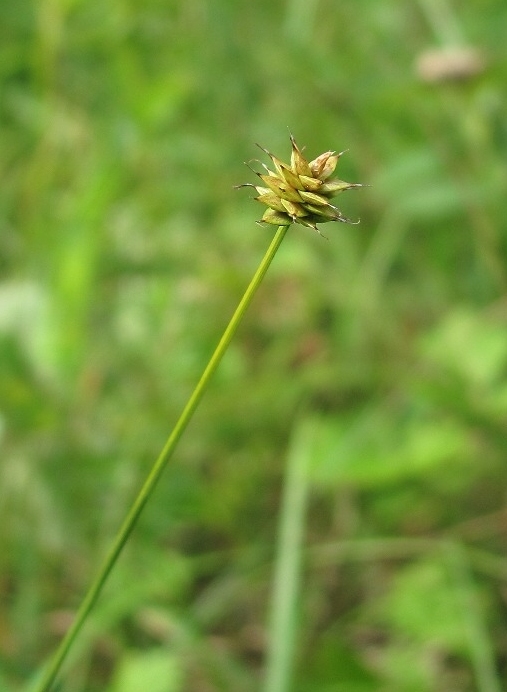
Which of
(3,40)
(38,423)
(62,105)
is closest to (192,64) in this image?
(62,105)

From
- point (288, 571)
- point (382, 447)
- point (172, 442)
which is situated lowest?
point (172, 442)

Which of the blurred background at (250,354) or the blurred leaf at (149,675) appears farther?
the blurred background at (250,354)

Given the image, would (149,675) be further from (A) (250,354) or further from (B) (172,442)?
(A) (250,354)

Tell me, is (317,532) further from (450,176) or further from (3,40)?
(3,40)

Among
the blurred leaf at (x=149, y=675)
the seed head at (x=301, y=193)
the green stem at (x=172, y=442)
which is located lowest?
the green stem at (x=172, y=442)

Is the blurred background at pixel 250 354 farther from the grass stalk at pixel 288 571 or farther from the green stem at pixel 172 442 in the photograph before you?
the green stem at pixel 172 442

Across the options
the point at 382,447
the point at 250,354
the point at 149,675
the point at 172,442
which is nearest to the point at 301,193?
the point at 172,442

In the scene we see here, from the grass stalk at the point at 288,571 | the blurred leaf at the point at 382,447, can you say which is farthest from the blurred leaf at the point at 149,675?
the blurred leaf at the point at 382,447
